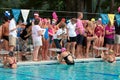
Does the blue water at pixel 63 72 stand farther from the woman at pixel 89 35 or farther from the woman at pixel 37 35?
the woman at pixel 89 35

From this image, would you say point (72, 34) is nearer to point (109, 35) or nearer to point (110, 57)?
point (110, 57)

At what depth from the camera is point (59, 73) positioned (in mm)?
14102

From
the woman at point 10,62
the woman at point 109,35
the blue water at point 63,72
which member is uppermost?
the woman at point 109,35

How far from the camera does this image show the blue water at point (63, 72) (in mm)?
13016

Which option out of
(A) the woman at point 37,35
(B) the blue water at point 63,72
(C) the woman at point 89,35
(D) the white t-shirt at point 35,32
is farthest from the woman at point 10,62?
(C) the woman at point 89,35

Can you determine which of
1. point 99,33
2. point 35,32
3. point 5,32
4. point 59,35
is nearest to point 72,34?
point 59,35

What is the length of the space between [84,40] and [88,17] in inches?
152

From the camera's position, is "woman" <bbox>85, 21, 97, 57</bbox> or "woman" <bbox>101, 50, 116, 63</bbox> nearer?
"woman" <bbox>101, 50, 116, 63</bbox>

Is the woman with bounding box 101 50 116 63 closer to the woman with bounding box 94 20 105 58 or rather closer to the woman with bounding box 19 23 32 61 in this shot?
the woman with bounding box 94 20 105 58

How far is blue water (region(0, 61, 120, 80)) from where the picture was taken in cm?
1302

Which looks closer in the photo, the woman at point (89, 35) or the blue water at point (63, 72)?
the blue water at point (63, 72)

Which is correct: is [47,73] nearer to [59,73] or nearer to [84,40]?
[59,73]

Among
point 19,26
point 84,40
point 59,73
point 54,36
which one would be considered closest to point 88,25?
point 84,40

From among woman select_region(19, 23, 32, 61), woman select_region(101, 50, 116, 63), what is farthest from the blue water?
woman select_region(19, 23, 32, 61)
